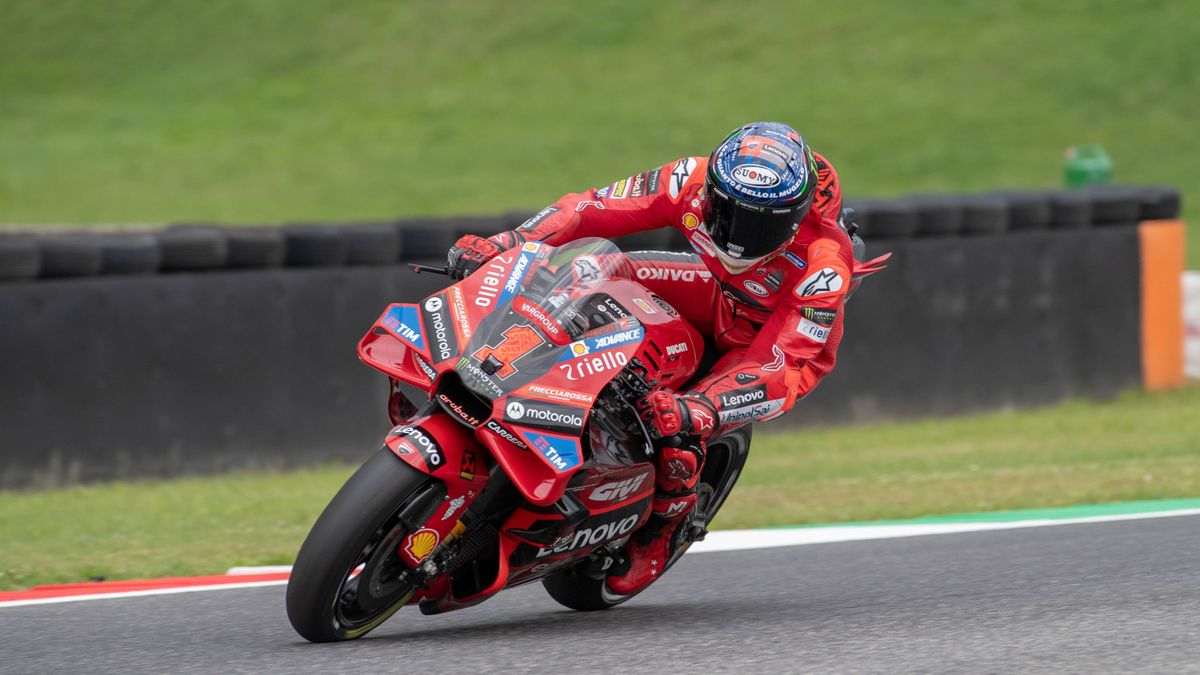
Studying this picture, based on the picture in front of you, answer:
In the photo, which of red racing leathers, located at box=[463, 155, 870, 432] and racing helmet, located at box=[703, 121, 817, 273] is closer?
racing helmet, located at box=[703, 121, 817, 273]

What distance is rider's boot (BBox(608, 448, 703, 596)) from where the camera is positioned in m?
5.18

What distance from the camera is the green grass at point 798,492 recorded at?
710 cm

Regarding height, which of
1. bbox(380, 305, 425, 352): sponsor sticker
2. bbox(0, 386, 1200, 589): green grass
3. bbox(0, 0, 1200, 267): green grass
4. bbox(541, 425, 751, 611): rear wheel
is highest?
bbox(380, 305, 425, 352): sponsor sticker

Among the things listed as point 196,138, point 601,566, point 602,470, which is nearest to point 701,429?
point 602,470

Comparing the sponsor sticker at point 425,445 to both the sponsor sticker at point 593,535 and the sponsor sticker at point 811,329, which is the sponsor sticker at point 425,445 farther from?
the sponsor sticker at point 811,329

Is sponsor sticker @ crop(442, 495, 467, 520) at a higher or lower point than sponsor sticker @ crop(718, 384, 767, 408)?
higher

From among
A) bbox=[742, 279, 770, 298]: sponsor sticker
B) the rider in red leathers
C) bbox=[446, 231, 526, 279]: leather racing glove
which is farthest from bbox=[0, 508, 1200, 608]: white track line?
bbox=[446, 231, 526, 279]: leather racing glove

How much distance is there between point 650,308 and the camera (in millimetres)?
5125

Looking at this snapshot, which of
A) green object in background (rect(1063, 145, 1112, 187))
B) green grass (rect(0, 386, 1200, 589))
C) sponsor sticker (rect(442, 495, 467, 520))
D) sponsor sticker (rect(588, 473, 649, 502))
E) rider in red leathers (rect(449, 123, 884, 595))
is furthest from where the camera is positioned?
green object in background (rect(1063, 145, 1112, 187))

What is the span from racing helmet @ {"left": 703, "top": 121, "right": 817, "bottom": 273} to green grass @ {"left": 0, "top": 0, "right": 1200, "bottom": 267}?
51.3ft

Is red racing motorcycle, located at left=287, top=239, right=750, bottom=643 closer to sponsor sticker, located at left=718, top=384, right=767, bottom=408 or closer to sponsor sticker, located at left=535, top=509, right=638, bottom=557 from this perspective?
sponsor sticker, located at left=535, top=509, right=638, bottom=557

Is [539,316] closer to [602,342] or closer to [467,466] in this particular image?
[602,342]

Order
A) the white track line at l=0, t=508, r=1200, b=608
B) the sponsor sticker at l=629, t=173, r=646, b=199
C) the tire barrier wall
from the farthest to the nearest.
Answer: the tire barrier wall < the white track line at l=0, t=508, r=1200, b=608 < the sponsor sticker at l=629, t=173, r=646, b=199

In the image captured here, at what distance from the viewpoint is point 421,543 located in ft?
15.0
